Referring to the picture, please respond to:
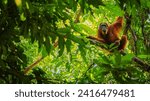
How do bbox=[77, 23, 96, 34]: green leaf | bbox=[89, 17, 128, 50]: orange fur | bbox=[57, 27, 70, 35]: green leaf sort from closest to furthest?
1. bbox=[77, 23, 96, 34]: green leaf
2. bbox=[57, 27, 70, 35]: green leaf
3. bbox=[89, 17, 128, 50]: orange fur

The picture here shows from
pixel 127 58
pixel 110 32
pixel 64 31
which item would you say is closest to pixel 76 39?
pixel 64 31

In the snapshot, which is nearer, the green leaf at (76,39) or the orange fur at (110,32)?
the green leaf at (76,39)

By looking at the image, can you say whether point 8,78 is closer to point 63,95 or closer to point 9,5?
point 63,95

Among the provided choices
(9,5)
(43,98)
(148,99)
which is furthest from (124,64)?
(9,5)

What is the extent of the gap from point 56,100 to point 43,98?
12 centimetres

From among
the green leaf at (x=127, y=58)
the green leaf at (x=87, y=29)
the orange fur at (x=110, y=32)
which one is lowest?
the orange fur at (x=110, y=32)

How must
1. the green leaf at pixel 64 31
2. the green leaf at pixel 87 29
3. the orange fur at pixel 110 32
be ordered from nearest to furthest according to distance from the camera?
the green leaf at pixel 87 29, the green leaf at pixel 64 31, the orange fur at pixel 110 32

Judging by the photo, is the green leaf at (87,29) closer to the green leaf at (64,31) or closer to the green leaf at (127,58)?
the green leaf at (64,31)

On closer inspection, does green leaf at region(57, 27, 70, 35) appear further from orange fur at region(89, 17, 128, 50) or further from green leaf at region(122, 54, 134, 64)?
orange fur at region(89, 17, 128, 50)

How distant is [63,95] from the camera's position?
2871 millimetres

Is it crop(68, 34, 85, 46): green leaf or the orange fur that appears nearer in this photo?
crop(68, 34, 85, 46): green leaf

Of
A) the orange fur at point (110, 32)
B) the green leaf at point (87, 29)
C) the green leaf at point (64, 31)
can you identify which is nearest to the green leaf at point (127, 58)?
the green leaf at point (87, 29)

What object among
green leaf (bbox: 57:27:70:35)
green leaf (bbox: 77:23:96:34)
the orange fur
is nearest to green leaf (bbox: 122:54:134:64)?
green leaf (bbox: 77:23:96:34)

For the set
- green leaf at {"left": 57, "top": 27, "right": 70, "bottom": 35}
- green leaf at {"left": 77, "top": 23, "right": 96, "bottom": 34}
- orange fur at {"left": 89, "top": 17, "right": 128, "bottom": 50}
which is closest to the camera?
green leaf at {"left": 77, "top": 23, "right": 96, "bottom": 34}
